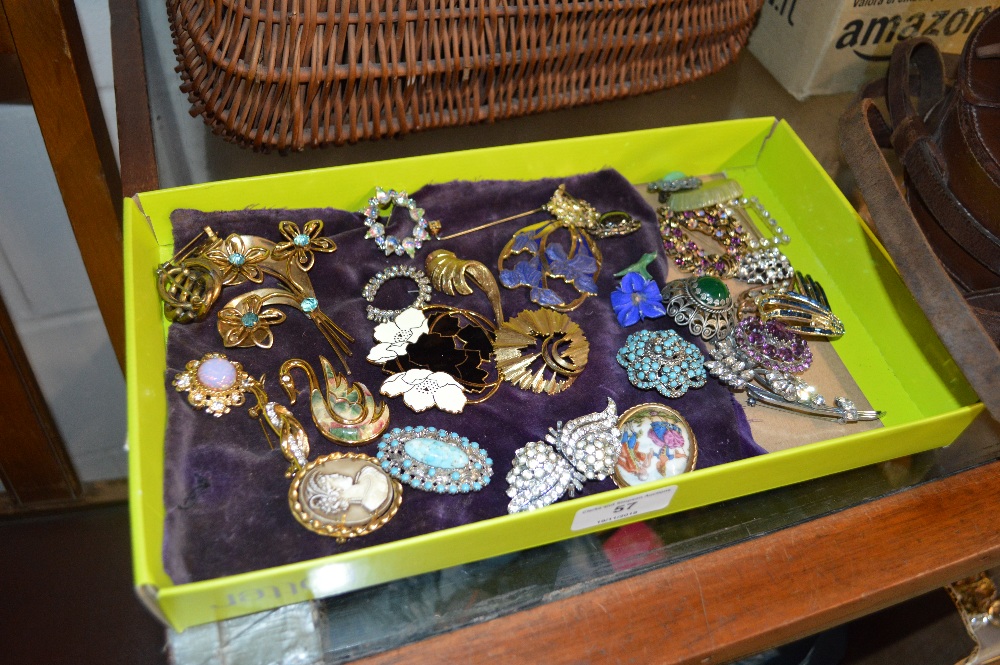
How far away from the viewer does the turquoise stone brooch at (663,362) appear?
1131mm

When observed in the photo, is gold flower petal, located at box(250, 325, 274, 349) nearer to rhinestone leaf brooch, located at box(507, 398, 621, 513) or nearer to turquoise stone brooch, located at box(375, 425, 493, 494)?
turquoise stone brooch, located at box(375, 425, 493, 494)

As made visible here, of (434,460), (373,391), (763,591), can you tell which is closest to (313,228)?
(373,391)

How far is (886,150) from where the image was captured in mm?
1416

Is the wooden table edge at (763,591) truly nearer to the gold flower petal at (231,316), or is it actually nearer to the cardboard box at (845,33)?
the gold flower petal at (231,316)

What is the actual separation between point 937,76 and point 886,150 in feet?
0.57

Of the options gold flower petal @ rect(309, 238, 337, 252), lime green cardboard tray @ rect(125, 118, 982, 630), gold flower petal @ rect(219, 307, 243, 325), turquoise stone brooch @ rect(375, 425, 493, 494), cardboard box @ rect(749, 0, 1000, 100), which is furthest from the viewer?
cardboard box @ rect(749, 0, 1000, 100)

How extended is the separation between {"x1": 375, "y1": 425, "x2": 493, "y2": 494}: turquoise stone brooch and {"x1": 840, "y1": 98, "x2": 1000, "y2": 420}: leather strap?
687 millimetres

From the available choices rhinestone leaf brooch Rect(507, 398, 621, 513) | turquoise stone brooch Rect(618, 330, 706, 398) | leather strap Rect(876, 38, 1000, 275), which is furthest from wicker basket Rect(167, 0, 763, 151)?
rhinestone leaf brooch Rect(507, 398, 621, 513)

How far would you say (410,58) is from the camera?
3.51 ft

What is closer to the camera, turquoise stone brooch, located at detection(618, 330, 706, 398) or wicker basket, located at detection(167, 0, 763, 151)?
wicker basket, located at detection(167, 0, 763, 151)

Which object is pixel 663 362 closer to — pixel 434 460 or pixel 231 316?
pixel 434 460

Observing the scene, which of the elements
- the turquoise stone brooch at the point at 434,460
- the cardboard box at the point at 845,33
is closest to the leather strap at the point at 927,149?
the cardboard box at the point at 845,33

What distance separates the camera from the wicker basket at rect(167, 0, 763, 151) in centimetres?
101

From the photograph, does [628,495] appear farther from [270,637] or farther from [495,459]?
[270,637]
